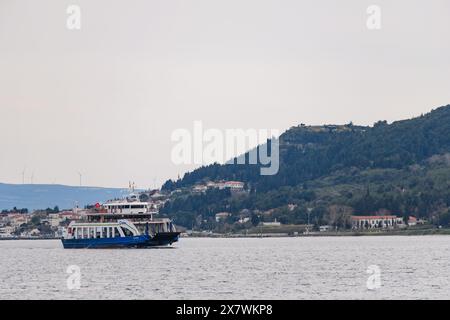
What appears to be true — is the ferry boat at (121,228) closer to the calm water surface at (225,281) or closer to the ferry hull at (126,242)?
the ferry hull at (126,242)

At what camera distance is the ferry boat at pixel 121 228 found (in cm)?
12394

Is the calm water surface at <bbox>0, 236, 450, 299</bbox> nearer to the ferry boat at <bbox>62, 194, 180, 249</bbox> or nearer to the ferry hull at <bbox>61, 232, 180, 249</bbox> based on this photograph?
the ferry hull at <bbox>61, 232, 180, 249</bbox>

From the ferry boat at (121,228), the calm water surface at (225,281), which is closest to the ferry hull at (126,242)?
the ferry boat at (121,228)

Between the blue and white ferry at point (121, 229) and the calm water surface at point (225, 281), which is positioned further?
the blue and white ferry at point (121, 229)

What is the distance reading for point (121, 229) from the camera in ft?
408

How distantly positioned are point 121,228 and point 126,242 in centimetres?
190

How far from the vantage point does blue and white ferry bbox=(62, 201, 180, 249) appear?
124m

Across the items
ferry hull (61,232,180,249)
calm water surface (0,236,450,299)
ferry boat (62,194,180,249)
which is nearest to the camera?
calm water surface (0,236,450,299)

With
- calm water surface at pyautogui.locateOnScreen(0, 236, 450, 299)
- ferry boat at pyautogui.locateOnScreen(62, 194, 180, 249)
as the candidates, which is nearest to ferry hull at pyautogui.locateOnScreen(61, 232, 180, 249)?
ferry boat at pyautogui.locateOnScreen(62, 194, 180, 249)

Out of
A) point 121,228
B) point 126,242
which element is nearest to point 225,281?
point 126,242

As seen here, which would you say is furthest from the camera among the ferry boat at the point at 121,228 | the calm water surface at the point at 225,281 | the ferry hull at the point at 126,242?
the ferry boat at the point at 121,228
